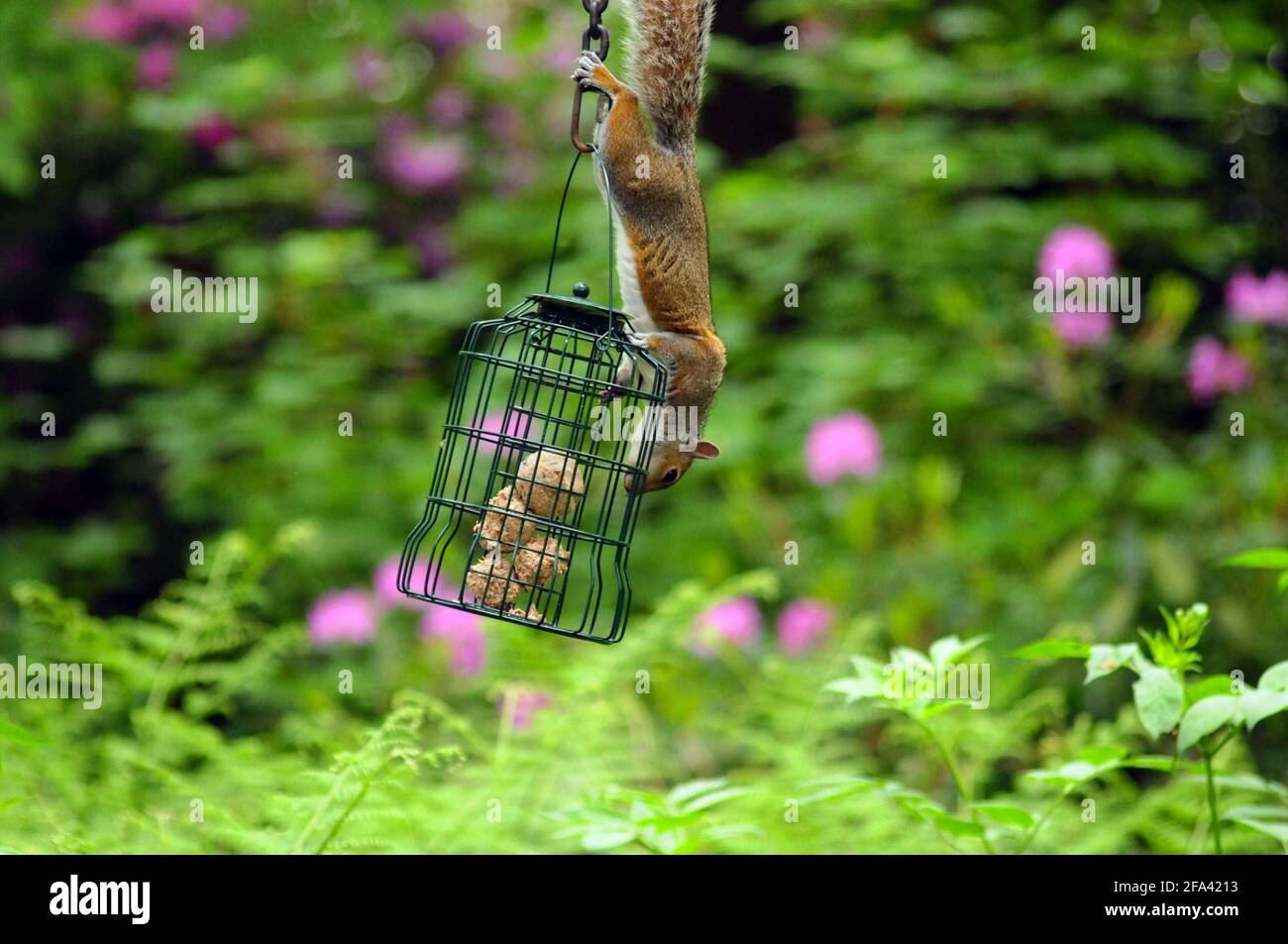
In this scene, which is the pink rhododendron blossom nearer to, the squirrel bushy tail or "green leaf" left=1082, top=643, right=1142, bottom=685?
the squirrel bushy tail

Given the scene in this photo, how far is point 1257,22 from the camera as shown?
4625 millimetres

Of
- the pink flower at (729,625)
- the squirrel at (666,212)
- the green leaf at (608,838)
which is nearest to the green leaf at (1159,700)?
the green leaf at (608,838)

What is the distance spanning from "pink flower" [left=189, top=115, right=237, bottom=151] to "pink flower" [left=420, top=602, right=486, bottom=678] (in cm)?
212

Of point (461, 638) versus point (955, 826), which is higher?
point (461, 638)

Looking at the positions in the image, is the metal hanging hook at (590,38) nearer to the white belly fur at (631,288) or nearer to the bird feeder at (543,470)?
the bird feeder at (543,470)

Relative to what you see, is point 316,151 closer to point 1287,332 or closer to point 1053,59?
point 1053,59

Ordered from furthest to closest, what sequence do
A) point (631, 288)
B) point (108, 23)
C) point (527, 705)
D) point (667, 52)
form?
1. point (108, 23)
2. point (527, 705)
3. point (631, 288)
4. point (667, 52)

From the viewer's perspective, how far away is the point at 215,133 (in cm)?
491

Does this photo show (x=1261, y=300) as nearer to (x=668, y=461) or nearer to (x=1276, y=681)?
(x=668, y=461)

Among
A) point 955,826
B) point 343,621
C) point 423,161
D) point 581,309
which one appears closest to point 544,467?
point 581,309

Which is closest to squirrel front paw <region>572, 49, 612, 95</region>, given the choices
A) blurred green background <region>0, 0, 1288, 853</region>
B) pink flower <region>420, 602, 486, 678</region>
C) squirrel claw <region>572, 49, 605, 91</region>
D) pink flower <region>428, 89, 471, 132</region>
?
squirrel claw <region>572, 49, 605, 91</region>

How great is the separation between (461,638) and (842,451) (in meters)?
1.15

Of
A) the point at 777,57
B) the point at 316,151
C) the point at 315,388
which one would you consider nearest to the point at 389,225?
the point at 316,151
